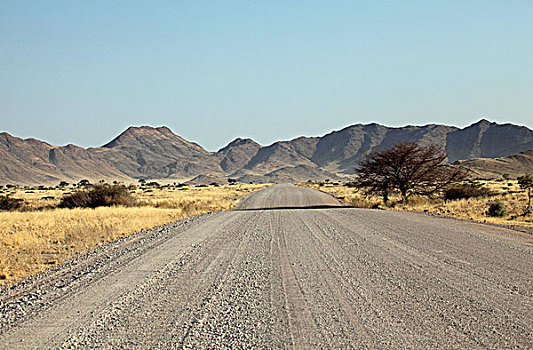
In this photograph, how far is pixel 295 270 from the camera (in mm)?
8633

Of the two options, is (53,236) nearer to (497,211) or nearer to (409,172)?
(497,211)

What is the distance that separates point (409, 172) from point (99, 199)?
21.6 metres

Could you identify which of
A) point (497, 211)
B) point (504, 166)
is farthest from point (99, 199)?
point (504, 166)

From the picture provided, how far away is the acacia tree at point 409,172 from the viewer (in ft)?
99.8

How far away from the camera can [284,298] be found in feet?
22.0

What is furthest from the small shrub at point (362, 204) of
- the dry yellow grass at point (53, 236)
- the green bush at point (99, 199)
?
the green bush at point (99, 199)

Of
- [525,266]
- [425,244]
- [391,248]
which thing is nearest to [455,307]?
[525,266]

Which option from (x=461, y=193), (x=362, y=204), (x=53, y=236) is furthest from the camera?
(x=362, y=204)

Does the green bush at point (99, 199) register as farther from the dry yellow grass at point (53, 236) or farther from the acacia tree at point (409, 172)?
the acacia tree at point (409, 172)

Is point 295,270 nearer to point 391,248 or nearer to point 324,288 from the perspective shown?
point 324,288

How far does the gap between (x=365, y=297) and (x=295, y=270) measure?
2.19 meters

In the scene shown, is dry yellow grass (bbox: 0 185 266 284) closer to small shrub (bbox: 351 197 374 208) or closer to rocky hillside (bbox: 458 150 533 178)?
small shrub (bbox: 351 197 374 208)

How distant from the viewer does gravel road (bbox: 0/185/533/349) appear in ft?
16.7

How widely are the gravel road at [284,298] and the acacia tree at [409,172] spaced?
62.3ft
